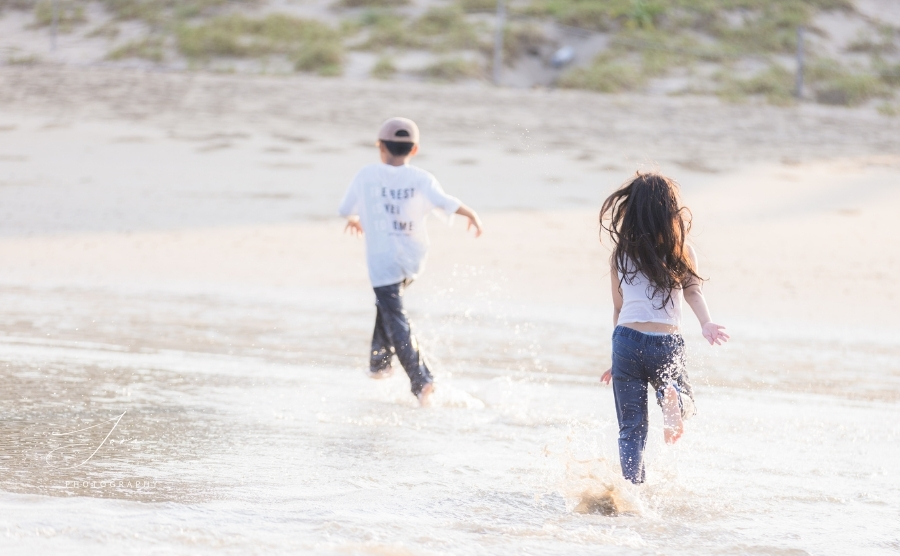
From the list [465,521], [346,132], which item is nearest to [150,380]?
[465,521]

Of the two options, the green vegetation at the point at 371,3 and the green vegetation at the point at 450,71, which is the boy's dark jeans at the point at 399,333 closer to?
the green vegetation at the point at 450,71

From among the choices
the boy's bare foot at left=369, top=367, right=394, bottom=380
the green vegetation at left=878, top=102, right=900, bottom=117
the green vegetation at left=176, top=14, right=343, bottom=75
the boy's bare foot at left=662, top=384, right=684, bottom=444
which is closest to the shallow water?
the boy's bare foot at left=369, top=367, right=394, bottom=380

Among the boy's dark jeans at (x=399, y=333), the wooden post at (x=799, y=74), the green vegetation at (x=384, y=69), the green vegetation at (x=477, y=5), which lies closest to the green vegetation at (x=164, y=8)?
the green vegetation at (x=477, y=5)

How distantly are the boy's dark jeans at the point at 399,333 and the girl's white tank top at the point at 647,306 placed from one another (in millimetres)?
1821

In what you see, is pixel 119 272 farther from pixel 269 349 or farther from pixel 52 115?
pixel 52 115

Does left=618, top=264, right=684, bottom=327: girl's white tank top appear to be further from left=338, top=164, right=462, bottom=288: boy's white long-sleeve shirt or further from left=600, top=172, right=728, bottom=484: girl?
left=338, top=164, right=462, bottom=288: boy's white long-sleeve shirt

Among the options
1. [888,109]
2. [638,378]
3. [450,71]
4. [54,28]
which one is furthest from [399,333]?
[54,28]

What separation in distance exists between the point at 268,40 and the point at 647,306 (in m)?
14.9

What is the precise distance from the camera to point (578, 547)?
11.6ft

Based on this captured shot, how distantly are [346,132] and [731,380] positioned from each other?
8.15 m

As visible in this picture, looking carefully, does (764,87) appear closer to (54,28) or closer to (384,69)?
(384,69)

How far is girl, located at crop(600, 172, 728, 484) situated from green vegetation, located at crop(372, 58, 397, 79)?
514 inches

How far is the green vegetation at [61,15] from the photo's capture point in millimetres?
18625

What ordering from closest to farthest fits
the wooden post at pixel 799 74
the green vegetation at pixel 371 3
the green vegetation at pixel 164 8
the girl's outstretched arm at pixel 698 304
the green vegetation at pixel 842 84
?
the girl's outstretched arm at pixel 698 304
the green vegetation at pixel 842 84
the wooden post at pixel 799 74
the green vegetation at pixel 164 8
the green vegetation at pixel 371 3
